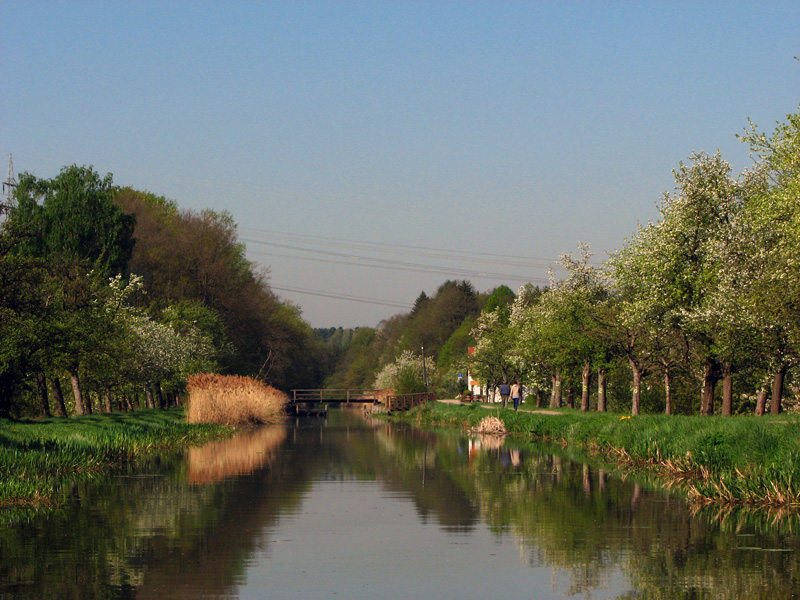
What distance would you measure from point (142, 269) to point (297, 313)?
50134 mm

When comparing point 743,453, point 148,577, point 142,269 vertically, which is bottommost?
point 148,577

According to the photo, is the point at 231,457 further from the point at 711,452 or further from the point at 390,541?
the point at 390,541

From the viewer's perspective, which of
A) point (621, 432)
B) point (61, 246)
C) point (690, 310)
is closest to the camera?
point (621, 432)

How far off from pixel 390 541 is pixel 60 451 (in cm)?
1411

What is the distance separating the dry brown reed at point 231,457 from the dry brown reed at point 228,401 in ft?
13.6

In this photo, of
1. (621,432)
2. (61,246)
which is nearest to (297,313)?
(61,246)

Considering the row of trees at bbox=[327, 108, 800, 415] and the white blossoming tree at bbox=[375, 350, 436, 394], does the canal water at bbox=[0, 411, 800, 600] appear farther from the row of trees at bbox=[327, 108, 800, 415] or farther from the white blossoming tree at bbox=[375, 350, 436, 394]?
the white blossoming tree at bbox=[375, 350, 436, 394]

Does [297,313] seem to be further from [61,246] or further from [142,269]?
[61,246]

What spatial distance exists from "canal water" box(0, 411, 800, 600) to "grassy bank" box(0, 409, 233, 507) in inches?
38.3

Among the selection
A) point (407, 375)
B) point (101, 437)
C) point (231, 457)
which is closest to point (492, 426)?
point (231, 457)

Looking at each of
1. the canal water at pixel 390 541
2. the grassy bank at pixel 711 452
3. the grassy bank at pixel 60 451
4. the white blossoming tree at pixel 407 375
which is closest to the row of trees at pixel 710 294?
the grassy bank at pixel 711 452

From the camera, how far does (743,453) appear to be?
68.4ft

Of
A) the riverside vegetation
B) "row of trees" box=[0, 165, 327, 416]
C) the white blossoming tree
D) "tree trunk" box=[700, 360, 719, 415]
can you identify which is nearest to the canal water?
the riverside vegetation

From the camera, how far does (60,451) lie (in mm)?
26234
